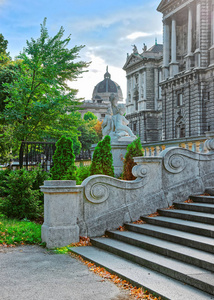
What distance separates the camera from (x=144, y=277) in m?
5.48

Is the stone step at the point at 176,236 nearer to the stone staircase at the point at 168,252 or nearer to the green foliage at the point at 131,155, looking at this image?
the stone staircase at the point at 168,252

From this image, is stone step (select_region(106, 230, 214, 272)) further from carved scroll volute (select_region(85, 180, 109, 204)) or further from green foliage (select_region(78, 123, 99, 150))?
green foliage (select_region(78, 123, 99, 150))

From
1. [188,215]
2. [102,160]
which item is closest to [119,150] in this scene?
[102,160]

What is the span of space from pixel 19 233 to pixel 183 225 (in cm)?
397

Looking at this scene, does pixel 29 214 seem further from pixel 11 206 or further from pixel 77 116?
pixel 77 116

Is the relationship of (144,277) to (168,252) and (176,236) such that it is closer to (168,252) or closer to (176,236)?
(168,252)

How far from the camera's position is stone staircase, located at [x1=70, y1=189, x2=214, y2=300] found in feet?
16.5

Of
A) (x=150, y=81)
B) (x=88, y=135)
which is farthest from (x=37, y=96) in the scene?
(x=150, y=81)

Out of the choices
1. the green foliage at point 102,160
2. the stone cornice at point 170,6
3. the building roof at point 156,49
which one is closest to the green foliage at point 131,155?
the green foliage at point 102,160

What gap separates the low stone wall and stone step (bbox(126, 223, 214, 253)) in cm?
61

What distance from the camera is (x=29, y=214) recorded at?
1056 centimetres

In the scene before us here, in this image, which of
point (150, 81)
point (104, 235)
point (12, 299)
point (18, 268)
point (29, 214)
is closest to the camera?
point (12, 299)

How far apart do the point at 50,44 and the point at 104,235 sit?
15.0 meters

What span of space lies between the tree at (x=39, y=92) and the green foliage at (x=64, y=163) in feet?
29.7
